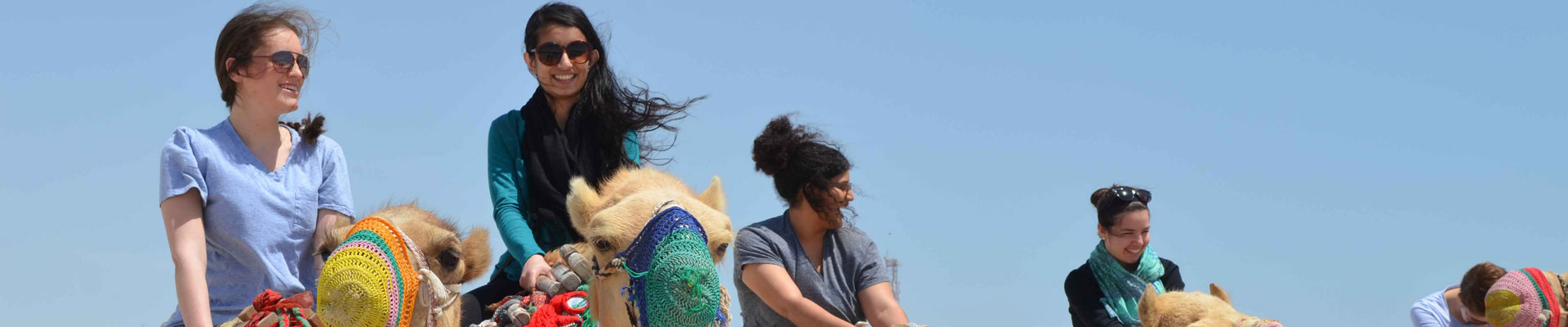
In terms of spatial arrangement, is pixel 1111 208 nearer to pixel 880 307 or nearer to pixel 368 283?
pixel 880 307

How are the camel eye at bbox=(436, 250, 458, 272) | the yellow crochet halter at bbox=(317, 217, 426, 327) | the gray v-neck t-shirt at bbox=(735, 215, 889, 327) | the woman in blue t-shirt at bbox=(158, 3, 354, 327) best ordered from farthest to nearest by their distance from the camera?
the gray v-neck t-shirt at bbox=(735, 215, 889, 327), the camel eye at bbox=(436, 250, 458, 272), the woman in blue t-shirt at bbox=(158, 3, 354, 327), the yellow crochet halter at bbox=(317, 217, 426, 327)

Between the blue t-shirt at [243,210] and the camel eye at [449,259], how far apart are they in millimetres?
536

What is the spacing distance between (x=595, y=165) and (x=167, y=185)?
81.6 inches

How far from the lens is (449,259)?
554 centimetres

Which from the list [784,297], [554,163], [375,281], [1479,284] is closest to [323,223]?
[375,281]

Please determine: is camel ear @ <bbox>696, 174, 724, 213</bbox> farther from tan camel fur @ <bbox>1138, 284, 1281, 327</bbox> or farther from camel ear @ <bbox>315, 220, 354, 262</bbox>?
tan camel fur @ <bbox>1138, 284, 1281, 327</bbox>

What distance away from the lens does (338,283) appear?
502 cm

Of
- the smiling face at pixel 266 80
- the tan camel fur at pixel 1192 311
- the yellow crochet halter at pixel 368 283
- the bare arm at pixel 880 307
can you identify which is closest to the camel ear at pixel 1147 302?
the tan camel fur at pixel 1192 311

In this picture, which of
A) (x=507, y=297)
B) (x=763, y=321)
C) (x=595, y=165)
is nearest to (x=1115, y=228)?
(x=763, y=321)

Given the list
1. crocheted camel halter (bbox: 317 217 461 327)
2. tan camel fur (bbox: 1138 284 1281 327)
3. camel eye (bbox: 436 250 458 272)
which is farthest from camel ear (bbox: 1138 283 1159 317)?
crocheted camel halter (bbox: 317 217 461 327)

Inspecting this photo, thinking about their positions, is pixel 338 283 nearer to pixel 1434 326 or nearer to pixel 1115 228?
pixel 1115 228

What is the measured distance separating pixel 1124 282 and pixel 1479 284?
3693mm

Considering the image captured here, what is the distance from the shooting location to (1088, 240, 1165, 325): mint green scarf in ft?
25.9

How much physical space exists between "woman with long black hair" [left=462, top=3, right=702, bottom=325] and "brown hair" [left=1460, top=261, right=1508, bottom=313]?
6.18m
